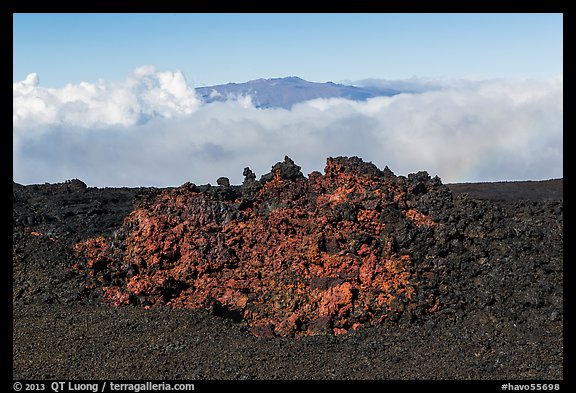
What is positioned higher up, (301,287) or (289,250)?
(289,250)

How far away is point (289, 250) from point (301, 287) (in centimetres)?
96

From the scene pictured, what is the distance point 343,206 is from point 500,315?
340cm

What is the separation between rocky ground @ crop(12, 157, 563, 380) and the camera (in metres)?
10.3

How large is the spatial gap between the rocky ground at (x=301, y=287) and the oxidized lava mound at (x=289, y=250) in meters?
0.03

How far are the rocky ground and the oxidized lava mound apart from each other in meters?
0.03

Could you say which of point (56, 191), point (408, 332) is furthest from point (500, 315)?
point (56, 191)

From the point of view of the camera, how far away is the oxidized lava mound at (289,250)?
1184 centimetres

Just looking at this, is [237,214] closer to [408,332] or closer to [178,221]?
[178,221]

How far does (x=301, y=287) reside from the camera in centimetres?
1212

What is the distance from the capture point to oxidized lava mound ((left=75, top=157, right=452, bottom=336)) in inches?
466

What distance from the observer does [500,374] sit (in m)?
9.68

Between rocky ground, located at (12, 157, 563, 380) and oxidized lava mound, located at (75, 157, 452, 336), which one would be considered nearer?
rocky ground, located at (12, 157, 563, 380)

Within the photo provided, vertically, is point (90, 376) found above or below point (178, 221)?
below

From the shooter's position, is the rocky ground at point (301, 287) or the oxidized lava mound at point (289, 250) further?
the oxidized lava mound at point (289, 250)
